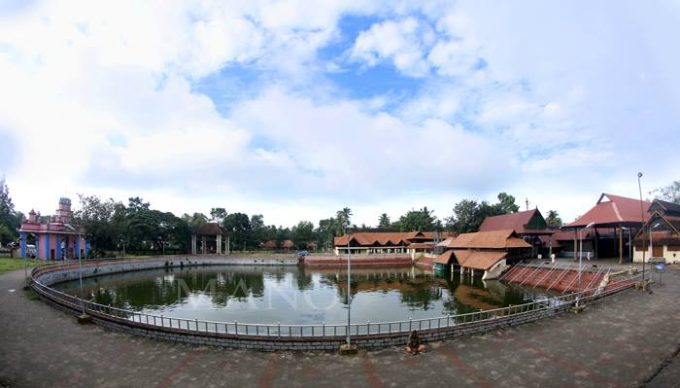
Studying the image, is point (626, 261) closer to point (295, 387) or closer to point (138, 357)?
point (295, 387)

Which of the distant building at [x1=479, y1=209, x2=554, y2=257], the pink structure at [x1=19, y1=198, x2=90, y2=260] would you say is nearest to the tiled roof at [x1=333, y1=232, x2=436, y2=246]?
the distant building at [x1=479, y1=209, x2=554, y2=257]

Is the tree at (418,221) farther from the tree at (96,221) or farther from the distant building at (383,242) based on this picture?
the tree at (96,221)

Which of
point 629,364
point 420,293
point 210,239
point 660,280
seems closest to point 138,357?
point 629,364

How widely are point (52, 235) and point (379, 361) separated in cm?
6340

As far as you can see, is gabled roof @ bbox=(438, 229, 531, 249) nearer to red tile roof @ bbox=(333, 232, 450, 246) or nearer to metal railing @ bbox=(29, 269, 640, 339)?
metal railing @ bbox=(29, 269, 640, 339)

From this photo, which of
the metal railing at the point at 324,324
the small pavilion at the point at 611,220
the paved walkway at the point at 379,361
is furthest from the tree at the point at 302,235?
the paved walkway at the point at 379,361

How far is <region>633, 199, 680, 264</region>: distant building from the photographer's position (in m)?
38.8

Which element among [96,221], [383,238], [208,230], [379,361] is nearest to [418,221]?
[383,238]

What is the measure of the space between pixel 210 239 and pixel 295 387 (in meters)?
86.0

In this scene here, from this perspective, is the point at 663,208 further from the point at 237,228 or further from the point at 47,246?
the point at 237,228

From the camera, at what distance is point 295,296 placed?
3866cm

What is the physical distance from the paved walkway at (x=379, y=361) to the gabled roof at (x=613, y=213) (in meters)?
28.2

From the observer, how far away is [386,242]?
274 feet

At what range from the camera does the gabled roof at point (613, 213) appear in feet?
145
